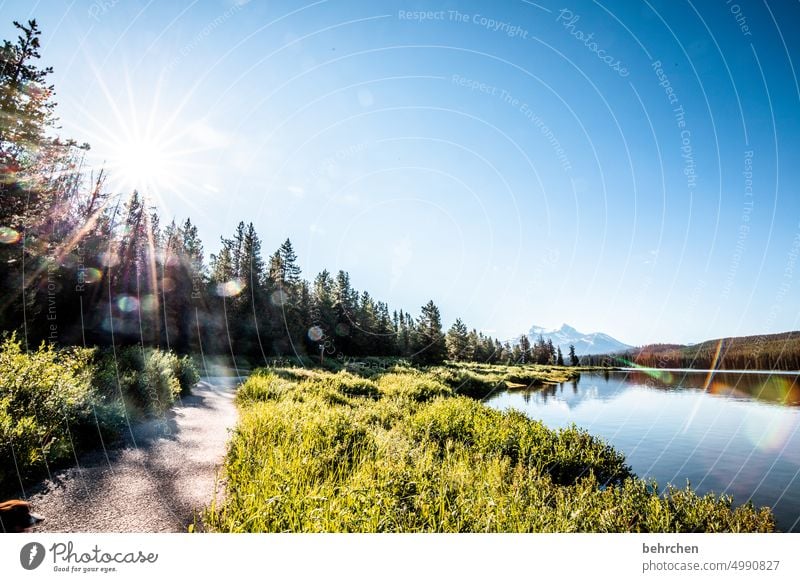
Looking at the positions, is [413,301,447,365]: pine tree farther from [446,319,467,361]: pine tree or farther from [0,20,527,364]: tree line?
[446,319,467,361]: pine tree

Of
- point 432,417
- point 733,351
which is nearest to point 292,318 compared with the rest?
point 432,417

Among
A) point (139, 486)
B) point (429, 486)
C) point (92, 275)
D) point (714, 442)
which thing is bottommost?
point (714, 442)

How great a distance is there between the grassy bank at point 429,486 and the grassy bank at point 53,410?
279 cm

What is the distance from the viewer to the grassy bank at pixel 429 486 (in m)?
4.38

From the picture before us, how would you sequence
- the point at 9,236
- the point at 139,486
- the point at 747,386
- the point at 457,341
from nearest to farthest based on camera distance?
the point at 139,486 → the point at 9,236 → the point at 747,386 → the point at 457,341

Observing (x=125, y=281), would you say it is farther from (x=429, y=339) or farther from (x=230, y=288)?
(x=429, y=339)

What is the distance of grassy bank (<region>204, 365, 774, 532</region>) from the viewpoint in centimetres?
438

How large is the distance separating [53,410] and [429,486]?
7774 mm

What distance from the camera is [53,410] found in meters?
6.57

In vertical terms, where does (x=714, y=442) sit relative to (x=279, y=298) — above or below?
below

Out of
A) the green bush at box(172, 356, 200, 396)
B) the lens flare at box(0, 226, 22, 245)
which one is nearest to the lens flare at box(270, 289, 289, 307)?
the green bush at box(172, 356, 200, 396)

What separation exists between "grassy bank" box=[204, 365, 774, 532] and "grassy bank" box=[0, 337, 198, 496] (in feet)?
9.15

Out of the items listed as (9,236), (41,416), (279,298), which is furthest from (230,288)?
(41,416)
